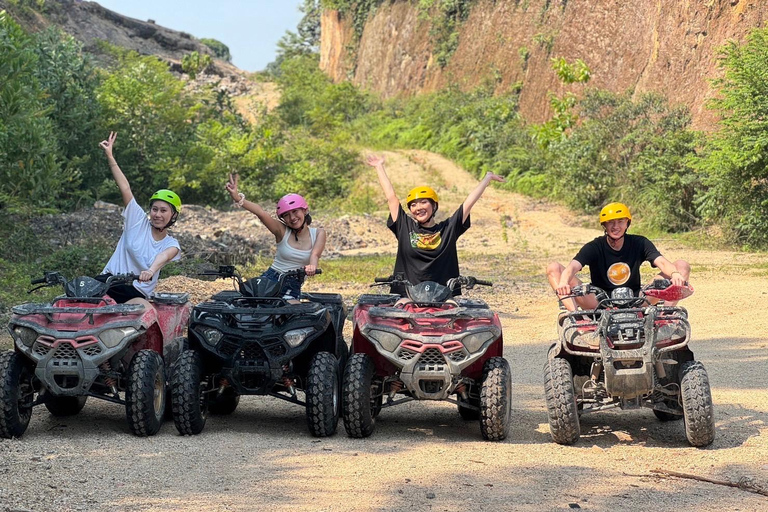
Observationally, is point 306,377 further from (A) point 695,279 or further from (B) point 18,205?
(B) point 18,205

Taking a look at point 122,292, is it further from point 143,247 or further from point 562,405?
point 562,405

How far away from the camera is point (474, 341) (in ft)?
23.5

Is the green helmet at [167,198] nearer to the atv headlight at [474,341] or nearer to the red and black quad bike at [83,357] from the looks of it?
the red and black quad bike at [83,357]

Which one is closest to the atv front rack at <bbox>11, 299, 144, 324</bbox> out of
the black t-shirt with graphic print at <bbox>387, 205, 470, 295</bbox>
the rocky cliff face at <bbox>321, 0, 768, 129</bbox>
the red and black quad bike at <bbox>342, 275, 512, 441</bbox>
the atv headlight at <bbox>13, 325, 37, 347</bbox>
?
the atv headlight at <bbox>13, 325, 37, 347</bbox>

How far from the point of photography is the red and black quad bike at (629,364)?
6883 millimetres

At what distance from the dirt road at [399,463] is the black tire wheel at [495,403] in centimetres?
14

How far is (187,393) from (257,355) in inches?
21.6

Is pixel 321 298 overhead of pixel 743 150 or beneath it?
beneath

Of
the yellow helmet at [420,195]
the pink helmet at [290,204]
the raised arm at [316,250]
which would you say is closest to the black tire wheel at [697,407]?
the yellow helmet at [420,195]

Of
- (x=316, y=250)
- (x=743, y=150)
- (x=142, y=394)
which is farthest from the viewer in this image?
(x=743, y=150)

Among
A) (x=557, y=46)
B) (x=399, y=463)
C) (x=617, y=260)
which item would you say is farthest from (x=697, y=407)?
(x=557, y=46)

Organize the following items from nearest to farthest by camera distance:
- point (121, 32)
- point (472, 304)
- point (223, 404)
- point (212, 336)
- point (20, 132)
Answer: point (212, 336) → point (472, 304) → point (223, 404) → point (20, 132) → point (121, 32)

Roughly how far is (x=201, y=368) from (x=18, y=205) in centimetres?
1314

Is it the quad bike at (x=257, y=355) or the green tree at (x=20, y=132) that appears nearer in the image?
the quad bike at (x=257, y=355)
